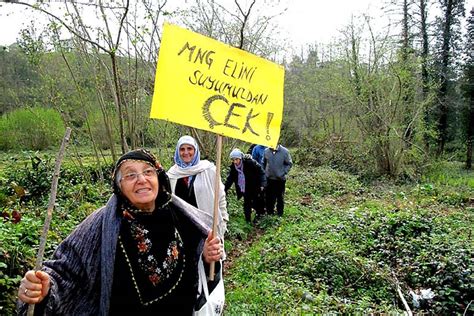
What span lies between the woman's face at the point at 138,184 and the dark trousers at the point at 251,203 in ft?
22.4

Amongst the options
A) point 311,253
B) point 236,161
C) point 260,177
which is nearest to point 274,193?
point 260,177

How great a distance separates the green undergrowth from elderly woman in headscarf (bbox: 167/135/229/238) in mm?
1186

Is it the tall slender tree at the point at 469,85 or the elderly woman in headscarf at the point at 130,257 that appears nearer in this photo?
the elderly woman in headscarf at the point at 130,257

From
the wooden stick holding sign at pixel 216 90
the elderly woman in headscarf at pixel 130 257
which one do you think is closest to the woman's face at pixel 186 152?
the wooden stick holding sign at pixel 216 90

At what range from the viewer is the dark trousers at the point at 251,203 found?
29.4 feet

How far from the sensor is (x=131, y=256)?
204 cm

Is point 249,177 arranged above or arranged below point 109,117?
below

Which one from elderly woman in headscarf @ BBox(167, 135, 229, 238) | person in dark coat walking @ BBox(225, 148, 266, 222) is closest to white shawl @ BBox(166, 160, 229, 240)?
elderly woman in headscarf @ BBox(167, 135, 229, 238)

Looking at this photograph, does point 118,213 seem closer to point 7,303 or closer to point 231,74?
point 231,74

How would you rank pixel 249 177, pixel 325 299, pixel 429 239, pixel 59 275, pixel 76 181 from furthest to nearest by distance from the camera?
pixel 76 181
pixel 249 177
pixel 429 239
pixel 325 299
pixel 59 275

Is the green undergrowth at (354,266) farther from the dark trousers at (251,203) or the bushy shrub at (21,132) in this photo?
the bushy shrub at (21,132)

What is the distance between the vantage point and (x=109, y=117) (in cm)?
948

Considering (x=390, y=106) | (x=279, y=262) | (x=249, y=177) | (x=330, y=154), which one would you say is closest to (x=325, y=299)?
(x=279, y=262)

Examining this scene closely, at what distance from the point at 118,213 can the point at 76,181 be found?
8.08 metres
